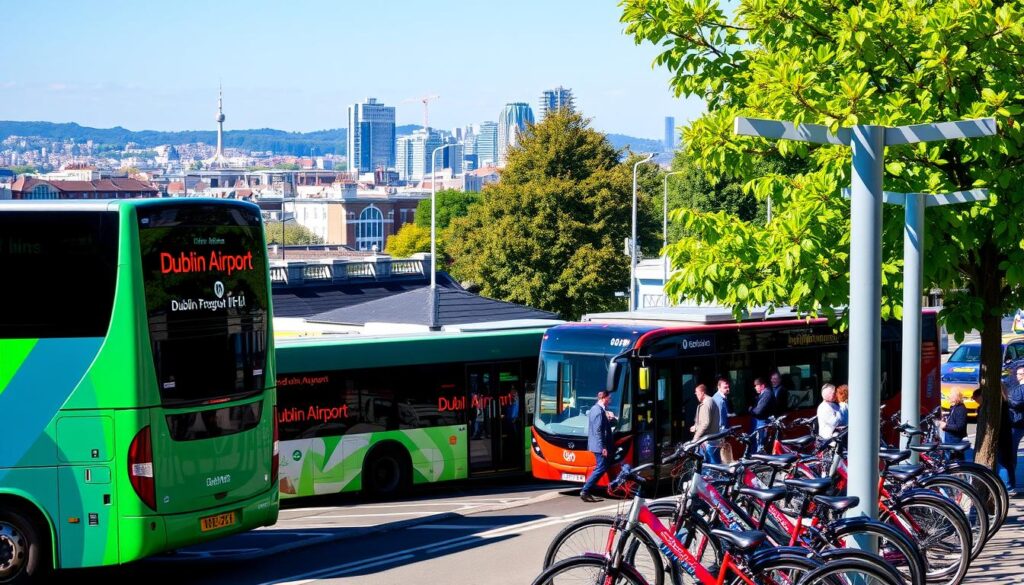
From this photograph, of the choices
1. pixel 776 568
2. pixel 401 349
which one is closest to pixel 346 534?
pixel 401 349

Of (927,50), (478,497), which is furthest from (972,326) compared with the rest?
(478,497)

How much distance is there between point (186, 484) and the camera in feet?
41.5

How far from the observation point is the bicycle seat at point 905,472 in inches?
462

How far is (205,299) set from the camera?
42.3 feet

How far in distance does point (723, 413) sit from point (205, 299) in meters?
8.08

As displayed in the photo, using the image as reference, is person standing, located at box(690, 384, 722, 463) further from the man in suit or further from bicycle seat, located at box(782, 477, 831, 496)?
bicycle seat, located at box(782, 477, 831, 496)

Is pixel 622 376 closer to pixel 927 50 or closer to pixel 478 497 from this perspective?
pixel 478 497

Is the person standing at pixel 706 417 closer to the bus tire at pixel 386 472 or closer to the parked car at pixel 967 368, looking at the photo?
the bus tire at pixel 386 472

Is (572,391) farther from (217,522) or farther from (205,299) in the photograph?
(205,299)

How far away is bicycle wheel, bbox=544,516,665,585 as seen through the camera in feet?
29.1

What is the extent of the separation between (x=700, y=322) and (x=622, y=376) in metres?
1.77

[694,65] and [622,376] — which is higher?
[694,65]

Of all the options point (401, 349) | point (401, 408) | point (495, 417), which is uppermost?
point (401, 349)

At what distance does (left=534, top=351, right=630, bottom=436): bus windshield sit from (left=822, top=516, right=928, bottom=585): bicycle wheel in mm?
8598
